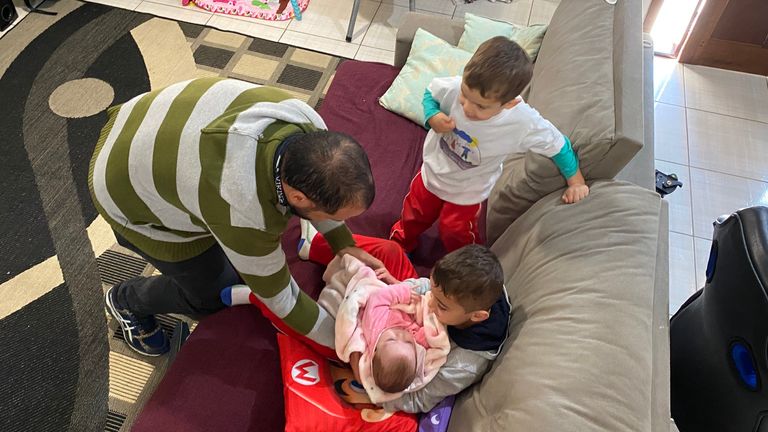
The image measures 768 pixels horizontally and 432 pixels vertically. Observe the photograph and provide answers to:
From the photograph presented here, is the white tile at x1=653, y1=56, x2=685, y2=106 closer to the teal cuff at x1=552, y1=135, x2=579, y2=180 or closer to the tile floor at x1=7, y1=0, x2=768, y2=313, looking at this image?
the tile floor at x1=7, y1=0, x2=768, y2=313

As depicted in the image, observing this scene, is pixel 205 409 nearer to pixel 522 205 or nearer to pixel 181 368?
pixel 181 368

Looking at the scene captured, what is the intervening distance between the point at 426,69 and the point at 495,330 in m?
1.25

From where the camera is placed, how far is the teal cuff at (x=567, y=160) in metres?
1.44

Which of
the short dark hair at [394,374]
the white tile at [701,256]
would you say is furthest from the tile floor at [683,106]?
the short dark hair at [394,374]

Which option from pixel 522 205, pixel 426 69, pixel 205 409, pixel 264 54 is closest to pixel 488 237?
pixel 522 205

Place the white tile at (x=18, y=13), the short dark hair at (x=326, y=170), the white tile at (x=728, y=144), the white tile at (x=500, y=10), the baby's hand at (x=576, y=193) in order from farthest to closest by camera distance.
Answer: the white tile at (x=500, y=10)
the white tile at (x=18, y=13)
the white tile at (x=728, y=144)
the baby's hand at (x=576, y=193)
the short dark hair at (x=326, y=170)

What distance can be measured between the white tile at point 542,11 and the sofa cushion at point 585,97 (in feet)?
5.33

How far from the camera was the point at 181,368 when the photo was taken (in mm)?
1481

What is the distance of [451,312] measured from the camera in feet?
4.29

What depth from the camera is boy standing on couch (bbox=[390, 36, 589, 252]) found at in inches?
51.8

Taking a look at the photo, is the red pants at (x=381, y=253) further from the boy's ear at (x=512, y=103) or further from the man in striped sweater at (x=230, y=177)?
the boy's ear at (x=512, y=103)

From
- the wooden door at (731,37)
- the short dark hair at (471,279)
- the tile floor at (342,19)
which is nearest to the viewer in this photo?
the short dark hair at (471,279)


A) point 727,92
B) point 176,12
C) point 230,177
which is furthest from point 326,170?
point 727,92

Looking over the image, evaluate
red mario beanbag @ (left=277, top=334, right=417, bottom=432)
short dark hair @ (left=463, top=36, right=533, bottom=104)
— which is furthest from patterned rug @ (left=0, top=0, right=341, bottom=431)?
short dark hair @ (left=463, top=36, right=533, bottom=104)
